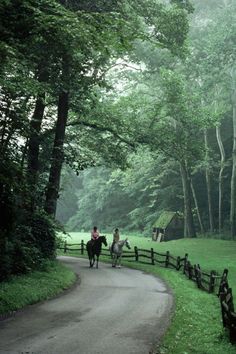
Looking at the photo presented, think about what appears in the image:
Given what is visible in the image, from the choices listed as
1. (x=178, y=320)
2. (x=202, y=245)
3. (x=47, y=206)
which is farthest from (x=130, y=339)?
(x=202, y=245)

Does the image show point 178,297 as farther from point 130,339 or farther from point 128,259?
point 128,259

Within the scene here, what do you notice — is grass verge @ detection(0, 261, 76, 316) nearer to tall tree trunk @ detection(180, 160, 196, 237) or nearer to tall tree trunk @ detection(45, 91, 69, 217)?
tall tree trunk @ detection(45, 91, 69, 217)

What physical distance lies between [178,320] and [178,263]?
13069 millimetres

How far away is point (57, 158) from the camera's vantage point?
942 inches

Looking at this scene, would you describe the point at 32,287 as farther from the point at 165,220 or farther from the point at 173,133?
the point at 165,220

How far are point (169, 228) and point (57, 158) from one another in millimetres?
26364

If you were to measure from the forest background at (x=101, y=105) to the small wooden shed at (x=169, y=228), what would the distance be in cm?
349

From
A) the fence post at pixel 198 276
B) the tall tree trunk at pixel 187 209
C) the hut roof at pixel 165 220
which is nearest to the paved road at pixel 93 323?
the fence post at pixel 198 276

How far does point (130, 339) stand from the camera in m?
10.2

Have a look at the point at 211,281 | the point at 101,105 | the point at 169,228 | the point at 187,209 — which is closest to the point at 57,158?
the point at 101,105

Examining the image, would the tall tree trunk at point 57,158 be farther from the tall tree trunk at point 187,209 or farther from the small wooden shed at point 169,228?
the small wooden shed at point 169,228

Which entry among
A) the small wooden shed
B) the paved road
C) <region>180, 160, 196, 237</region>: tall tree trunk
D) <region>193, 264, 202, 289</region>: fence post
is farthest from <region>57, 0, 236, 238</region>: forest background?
the paved road

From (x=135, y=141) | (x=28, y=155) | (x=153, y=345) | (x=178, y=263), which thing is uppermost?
(x=135, y=141)

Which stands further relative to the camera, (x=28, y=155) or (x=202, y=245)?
(x=202, y=245)
